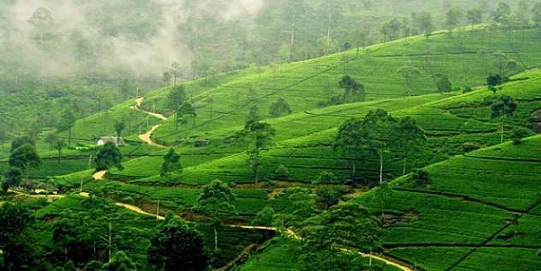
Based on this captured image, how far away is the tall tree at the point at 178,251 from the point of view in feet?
204

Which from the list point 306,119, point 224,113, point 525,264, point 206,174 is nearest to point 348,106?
point 306,119

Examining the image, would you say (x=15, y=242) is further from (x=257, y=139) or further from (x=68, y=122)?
(x=68, y=122)

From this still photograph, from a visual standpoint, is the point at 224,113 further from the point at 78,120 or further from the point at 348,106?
the point at 78,120

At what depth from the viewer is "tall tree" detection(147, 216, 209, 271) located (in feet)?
204

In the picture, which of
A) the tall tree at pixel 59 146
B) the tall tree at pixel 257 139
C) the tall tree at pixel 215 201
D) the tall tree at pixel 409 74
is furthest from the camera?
the tall tree at pixel 409 74

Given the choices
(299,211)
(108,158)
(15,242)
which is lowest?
(15,242)

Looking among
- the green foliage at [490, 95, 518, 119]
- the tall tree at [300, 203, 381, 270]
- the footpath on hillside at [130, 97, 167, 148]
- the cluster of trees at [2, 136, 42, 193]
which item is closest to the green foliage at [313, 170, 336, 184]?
the green foliage at [490, 95, 518, 119]

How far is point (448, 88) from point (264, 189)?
235 feet

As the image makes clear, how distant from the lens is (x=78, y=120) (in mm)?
176875

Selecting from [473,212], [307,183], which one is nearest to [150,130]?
[307,183]

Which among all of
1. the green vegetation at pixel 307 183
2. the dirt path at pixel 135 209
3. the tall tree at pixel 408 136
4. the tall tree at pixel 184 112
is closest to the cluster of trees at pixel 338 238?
the green vegetation at pixel 307 183

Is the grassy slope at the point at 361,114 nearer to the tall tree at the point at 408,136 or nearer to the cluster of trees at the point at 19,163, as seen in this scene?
the tall tree at the point at 408,136

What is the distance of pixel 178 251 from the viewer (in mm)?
62188

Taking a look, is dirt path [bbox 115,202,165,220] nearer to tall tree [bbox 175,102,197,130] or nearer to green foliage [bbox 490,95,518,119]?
tall tree [bbox 175,102,197,130]
